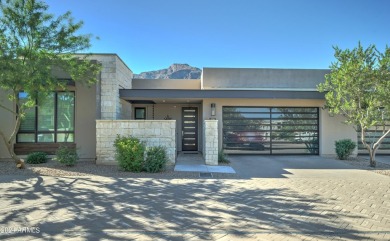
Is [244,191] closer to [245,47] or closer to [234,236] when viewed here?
[234,236]

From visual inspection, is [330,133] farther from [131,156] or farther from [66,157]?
[66,157]

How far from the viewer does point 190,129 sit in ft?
52.7

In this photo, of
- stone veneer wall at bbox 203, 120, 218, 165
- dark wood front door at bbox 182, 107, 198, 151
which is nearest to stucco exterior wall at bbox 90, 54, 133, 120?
stone veneer wall at bbox 203, 120, 218, 165

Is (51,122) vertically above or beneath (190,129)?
above

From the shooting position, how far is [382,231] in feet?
14.4

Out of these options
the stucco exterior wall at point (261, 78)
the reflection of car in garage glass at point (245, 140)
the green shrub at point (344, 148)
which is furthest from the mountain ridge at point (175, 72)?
the green shrub at point (344, 148)

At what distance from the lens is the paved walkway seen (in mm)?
4234

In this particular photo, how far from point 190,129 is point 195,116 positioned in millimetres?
863

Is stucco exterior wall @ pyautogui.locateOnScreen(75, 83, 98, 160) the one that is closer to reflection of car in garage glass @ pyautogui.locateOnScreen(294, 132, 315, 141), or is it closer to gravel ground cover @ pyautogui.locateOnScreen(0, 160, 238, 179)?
gravel ground cover @ pyautogui.locateOnScreen(0, 160, 238, 179)

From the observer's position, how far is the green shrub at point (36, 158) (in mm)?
10516

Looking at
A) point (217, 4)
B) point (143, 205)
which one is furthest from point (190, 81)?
point (143, 205)

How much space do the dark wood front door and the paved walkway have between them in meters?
7.78

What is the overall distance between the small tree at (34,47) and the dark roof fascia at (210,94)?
279 centimetres

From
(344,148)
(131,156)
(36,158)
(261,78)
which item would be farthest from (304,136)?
(36,158)
